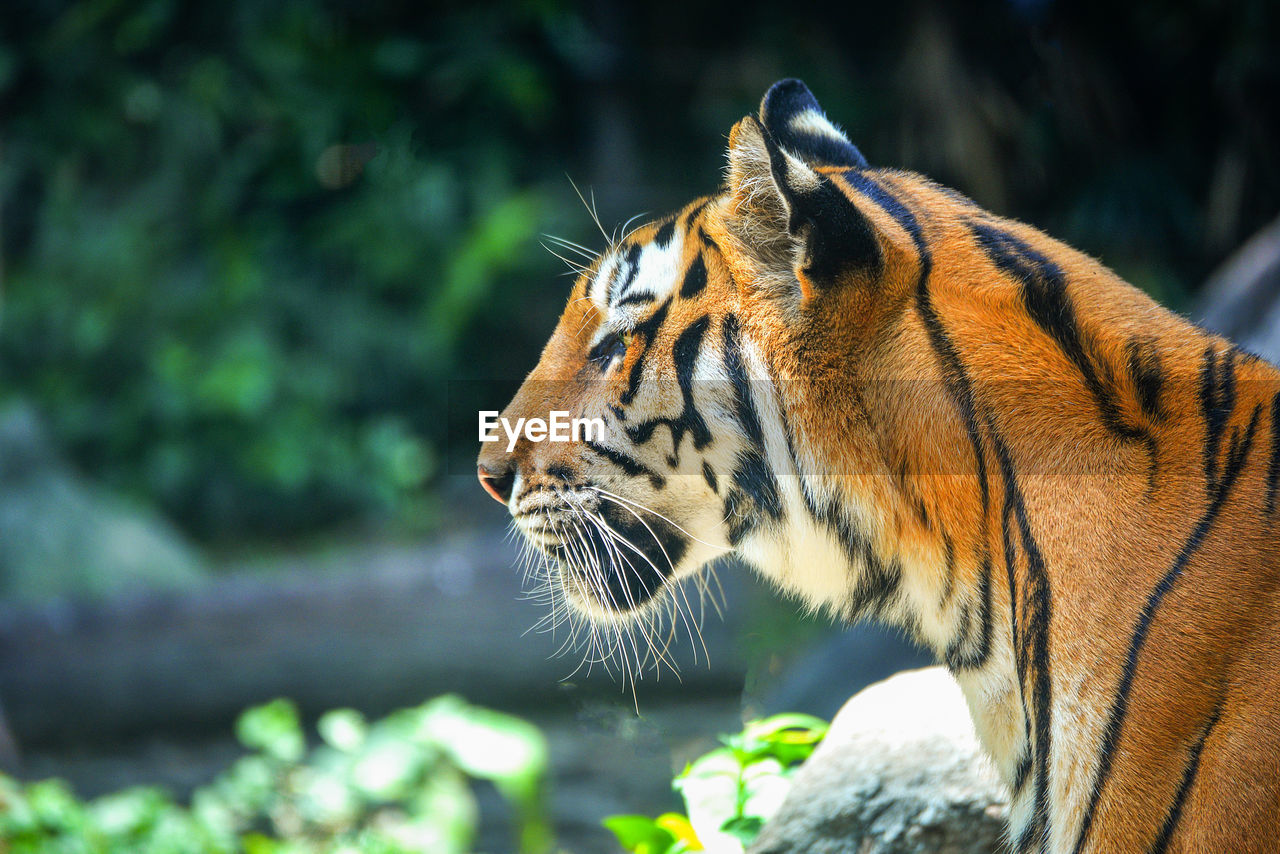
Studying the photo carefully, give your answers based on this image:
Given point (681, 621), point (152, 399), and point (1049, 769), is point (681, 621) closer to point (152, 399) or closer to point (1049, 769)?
point (1049, 769)

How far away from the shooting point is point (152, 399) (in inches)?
173

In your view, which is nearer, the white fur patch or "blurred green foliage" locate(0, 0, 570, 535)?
the white fur patch

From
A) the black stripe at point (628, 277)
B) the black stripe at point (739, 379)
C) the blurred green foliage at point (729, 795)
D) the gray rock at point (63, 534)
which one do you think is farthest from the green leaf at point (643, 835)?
the gray rock at point (63, 534)

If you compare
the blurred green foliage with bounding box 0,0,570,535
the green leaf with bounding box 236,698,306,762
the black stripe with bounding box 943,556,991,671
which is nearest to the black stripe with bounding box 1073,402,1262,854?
the black stripe with bounding box 943,556,991,671

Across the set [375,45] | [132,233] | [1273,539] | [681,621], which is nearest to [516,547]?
[681,621]

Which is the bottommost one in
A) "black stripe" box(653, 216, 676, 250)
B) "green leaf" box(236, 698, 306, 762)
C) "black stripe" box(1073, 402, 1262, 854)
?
"green leaf" box(236, 698, 306, 762)

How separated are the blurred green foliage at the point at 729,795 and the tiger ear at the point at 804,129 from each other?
0.66 meters

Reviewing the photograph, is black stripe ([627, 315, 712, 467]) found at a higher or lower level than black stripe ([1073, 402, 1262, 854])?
higher

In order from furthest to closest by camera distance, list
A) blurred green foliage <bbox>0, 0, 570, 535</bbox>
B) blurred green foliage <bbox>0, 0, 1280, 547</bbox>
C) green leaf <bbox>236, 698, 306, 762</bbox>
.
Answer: green leaf <bbox>236, 698, 306, 762</bbox>, blurred green foliage <bbox>0, 0, 570, 535</bbox>, blurred green foliage <bbox>0, 0, 1280, 547</bbox>

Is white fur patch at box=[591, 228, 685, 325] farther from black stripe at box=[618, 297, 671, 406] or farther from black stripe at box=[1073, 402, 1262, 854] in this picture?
black stripe at box=[1073, 402, 1262, 854]

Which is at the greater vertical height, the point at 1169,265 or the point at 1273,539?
the point at 1169,265

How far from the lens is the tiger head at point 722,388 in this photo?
0.85 meters

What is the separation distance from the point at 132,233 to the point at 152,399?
736 millimetres

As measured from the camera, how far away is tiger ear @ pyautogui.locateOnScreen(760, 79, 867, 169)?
1.00 metres
